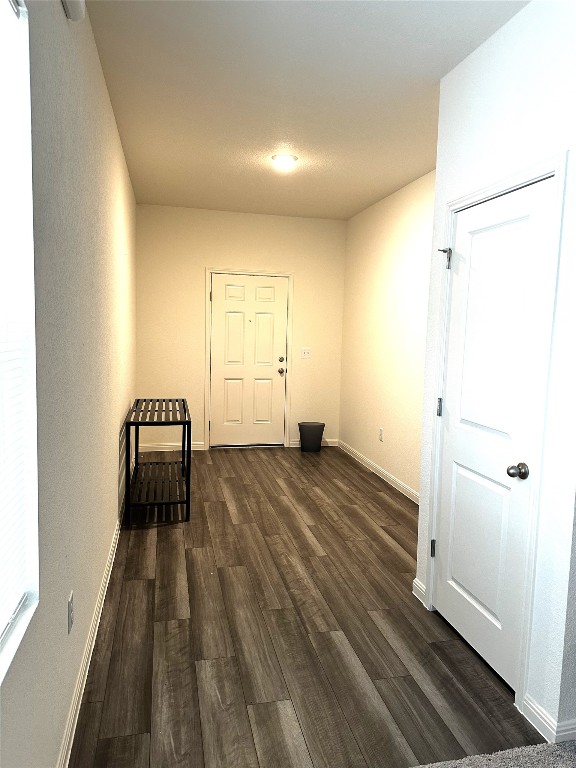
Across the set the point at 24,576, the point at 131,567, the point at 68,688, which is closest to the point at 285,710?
the point at 68,688

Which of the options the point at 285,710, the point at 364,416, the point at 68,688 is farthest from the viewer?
the point at 364,416

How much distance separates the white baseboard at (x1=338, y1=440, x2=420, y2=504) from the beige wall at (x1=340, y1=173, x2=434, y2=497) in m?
0.02

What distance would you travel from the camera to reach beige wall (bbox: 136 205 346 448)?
5.71 meters

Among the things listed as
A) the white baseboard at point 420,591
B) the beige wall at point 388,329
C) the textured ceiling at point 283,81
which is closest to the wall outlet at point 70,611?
the white baseboard at point 420,591

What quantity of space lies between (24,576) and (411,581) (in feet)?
7.34

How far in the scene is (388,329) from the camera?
496 centimetres

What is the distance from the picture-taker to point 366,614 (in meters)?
2.60

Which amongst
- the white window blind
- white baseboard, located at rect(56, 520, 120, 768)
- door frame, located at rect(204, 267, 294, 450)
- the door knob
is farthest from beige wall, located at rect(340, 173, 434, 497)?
the white window blind

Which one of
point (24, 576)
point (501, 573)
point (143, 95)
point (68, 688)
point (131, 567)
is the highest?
point (143, 95)

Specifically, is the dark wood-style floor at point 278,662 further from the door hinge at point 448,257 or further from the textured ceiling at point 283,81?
the textured ceiling at point 283,81

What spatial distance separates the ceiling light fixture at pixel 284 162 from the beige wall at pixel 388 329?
105cm

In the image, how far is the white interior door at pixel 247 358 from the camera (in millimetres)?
5965

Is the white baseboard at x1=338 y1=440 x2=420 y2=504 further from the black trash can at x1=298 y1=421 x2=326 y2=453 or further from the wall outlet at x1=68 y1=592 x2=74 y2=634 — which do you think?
the wall outlet at x1=68 y1=592 x2=74 y2=634

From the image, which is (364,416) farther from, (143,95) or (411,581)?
(143,95)
